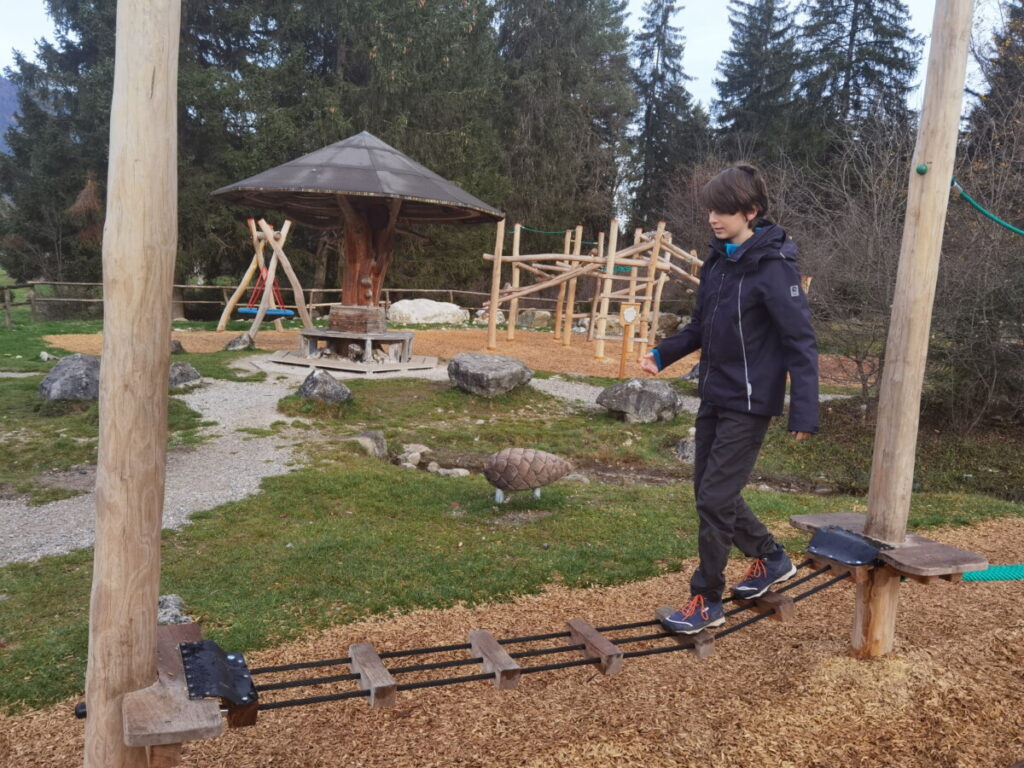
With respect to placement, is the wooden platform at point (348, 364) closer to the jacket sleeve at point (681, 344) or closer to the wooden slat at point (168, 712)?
the jacket sleeve at point (681, 344)

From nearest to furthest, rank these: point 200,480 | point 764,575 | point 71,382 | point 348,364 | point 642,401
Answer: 1. point 764,575
2. point 200,480
3. point 71,382
4. point 642,401
5. point 348,364

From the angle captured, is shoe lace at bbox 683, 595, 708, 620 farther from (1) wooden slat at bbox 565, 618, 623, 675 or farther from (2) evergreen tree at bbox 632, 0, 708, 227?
(2) evergreen tree at bbox 632, 0, 708, 227

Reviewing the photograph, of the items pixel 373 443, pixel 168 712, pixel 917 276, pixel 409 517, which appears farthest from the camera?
pixel 373 443

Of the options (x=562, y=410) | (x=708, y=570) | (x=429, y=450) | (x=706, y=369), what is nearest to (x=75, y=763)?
(x=708, y=570)

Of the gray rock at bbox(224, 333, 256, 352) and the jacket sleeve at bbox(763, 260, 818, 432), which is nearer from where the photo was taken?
the jacket sleeve at bbox(763, 260, 818, 432)

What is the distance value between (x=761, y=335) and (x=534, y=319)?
786 inches

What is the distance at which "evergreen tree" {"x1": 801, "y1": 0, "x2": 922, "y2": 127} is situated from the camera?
96.8 feet

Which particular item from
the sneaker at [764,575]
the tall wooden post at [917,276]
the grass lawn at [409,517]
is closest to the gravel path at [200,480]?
the grass lawn at [409,517]

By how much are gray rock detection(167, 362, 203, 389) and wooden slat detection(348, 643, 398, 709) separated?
28.1 feet

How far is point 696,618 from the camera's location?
301 cm

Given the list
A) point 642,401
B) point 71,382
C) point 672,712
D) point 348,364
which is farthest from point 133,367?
point 348,364

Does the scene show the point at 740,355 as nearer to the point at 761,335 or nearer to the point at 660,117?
the point at 761,335

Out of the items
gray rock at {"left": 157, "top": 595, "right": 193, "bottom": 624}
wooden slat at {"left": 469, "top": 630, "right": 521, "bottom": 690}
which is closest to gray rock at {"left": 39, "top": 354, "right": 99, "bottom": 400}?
gray rock at {"left": 157, "top": 595, "right": 193, "bottom": 624}

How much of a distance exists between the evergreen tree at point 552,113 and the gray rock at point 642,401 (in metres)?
19.5
